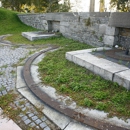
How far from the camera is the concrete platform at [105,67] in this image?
2.53 m

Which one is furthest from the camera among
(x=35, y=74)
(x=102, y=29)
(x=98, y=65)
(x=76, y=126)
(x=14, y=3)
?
(x=14, y=3)

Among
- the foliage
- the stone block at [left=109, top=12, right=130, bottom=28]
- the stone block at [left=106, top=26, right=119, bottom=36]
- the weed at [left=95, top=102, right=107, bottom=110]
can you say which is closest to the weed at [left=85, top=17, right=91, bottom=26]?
the stone block at [left=106, top=26, right=119, bottom=36]

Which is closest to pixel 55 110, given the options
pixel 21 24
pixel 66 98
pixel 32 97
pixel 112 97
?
pixel 66 98

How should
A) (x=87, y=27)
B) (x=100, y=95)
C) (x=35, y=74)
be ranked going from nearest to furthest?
(x=100, y=95) → (x=35, y=74) → (x=87, y=27)

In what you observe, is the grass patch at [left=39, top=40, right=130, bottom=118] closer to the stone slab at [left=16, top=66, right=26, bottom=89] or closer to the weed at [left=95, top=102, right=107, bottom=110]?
the weed at [left=95, top=102, right=107, bottom=110]

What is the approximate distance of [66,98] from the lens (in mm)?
2324

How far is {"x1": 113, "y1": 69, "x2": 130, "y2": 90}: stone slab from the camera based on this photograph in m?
2.43

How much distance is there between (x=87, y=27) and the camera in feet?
18.4

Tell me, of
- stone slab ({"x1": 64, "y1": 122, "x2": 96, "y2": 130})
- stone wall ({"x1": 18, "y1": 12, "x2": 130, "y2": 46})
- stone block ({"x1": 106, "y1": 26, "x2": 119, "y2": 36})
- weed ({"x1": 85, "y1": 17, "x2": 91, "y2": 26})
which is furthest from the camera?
weed ({"x1": 85, "y1": 17, "x2": 91, "y2": 26})

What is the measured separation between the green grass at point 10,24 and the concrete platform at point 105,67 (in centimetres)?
697

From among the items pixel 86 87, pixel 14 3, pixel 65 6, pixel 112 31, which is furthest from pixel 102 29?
pixel 14 3

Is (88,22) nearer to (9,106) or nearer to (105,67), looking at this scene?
(105,67)

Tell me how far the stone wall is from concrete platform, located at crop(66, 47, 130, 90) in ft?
4.80

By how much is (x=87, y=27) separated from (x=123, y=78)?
3.57 m
